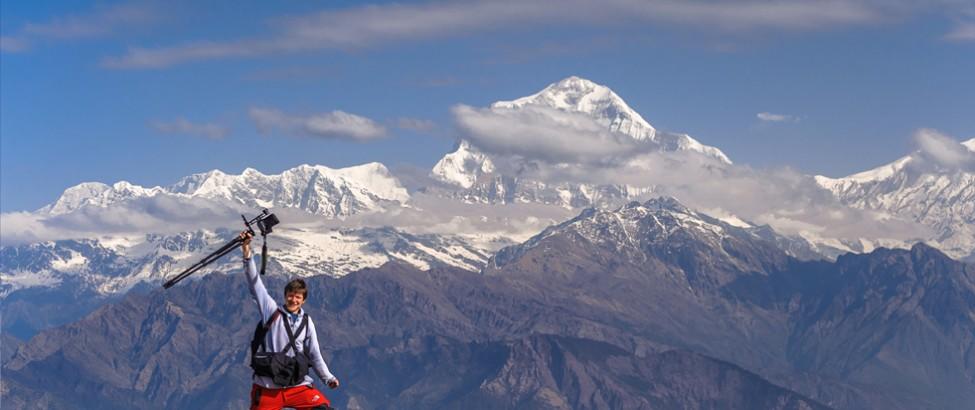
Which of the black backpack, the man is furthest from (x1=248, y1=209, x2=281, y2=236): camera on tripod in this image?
the black backpack

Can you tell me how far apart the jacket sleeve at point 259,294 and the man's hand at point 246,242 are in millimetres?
197

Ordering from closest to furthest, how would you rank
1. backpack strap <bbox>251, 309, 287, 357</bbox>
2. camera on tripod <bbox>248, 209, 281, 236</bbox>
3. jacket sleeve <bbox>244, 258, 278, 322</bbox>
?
camera on tripod <bbox>248, 209, 281, 236</bbox>
backpack strap <bbox>251, 309, 287, 357</bbox>
jacket sleeve <bbox>244, 258, 278, 322</bbox>

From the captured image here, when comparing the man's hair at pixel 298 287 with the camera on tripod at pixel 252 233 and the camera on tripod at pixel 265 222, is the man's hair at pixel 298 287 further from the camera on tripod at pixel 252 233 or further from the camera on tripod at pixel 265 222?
the camera on tripod at pixel 265 222

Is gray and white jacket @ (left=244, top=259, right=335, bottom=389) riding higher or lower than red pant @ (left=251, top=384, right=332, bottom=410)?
higher

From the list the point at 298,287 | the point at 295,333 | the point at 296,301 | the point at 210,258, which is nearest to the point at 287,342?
the point at 295,333

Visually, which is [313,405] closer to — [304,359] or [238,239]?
[304,359]

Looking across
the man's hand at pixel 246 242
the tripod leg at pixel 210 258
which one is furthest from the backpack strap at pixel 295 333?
the tripod leg at pixel 210 258

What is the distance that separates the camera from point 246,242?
112ft

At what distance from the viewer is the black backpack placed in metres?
34.2

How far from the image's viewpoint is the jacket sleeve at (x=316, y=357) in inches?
1335

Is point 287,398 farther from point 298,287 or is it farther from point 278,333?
point 298,287

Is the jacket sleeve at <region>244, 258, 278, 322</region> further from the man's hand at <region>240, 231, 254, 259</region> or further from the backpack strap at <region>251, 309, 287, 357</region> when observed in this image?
the man's hand at <region>240, 231, 254, 259</region>

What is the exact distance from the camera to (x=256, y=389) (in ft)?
114

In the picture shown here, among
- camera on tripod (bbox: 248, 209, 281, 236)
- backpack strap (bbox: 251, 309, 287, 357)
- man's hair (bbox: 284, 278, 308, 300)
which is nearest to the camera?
camera on tripod (bbox: 248, 209, 281, 236)
